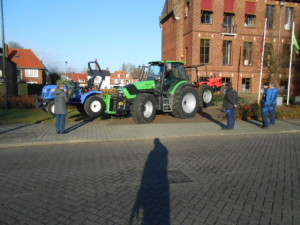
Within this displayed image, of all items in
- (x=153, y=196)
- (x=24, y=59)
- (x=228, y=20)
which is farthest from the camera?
(x=24, y=59)

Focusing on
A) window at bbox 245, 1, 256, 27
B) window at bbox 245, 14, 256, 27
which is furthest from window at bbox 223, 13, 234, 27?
window at bbox 245, 14, 256, 27

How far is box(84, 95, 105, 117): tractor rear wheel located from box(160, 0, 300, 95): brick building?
18.0 metres

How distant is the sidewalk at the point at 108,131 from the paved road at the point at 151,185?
75 centimetres

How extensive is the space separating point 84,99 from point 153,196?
8.99 metres

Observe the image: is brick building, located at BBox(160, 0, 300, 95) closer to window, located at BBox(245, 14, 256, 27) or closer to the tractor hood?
window, located at BBox(245, 14, 256, 27)

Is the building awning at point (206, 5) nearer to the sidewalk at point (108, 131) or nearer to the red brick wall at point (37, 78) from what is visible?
the sidewalk at point (108, 131)

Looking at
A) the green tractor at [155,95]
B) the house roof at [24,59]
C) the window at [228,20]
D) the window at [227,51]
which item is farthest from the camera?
the house roof at [24,59]

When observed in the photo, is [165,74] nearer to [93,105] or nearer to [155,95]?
[155,95]

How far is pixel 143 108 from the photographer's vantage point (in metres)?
10.6

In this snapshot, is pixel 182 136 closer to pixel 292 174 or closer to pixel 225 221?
pixel 292 174

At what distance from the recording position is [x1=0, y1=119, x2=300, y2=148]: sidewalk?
26.6 ft

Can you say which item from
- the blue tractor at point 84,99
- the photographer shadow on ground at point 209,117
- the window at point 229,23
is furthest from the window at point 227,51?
the blue tractor at point 84,99

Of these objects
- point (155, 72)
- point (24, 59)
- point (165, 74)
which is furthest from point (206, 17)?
point (24, 59)

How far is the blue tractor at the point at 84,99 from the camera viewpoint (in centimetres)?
1207
